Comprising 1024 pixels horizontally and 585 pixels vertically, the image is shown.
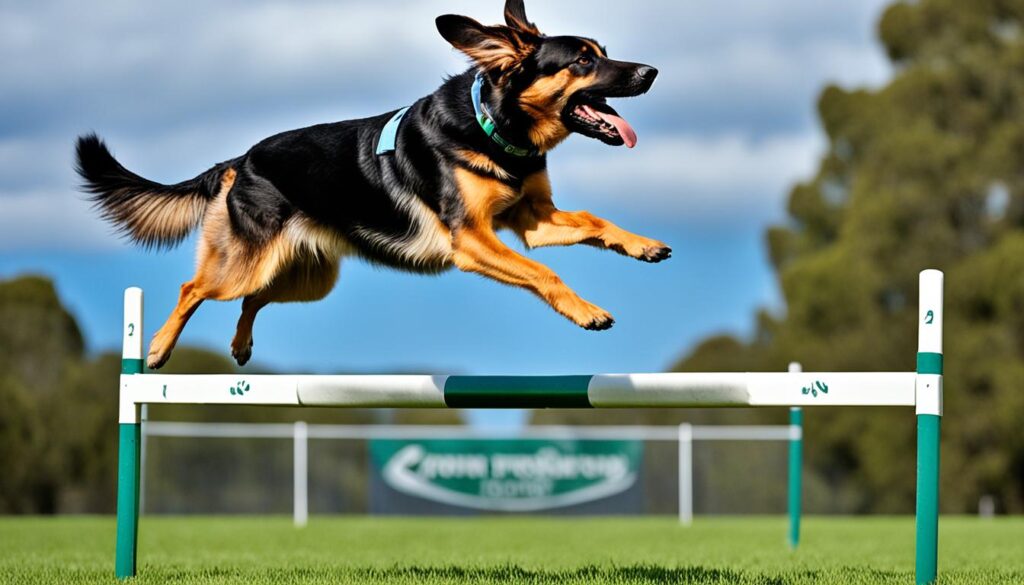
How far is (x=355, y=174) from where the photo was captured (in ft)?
19.8

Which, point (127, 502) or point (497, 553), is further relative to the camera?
point (497, 553)

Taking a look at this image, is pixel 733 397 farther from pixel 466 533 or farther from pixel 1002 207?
pixel 1002 207

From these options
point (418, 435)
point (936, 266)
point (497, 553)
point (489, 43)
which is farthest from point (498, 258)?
point (936, 266)

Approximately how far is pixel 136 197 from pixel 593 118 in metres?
2.88

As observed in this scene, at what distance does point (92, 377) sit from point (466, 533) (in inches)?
583

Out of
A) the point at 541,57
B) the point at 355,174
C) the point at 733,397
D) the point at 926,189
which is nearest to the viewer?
the point at 733,397

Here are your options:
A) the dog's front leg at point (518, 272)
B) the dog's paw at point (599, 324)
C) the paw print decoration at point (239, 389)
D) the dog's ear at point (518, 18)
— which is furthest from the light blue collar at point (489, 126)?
the paw print decoration at point (239, 389)

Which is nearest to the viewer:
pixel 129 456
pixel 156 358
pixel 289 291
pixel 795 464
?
pixel 129 456

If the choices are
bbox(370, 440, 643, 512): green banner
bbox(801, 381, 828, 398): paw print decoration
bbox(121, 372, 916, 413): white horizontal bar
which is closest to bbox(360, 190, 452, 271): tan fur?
bbox(121, 372, 916, 413): white horizontal bar

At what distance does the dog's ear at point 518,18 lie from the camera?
557 cm

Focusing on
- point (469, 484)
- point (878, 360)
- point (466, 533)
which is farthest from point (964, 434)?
point (466, 533)

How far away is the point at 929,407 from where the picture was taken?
4.84 meters

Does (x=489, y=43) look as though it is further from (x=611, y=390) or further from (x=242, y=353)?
(x=242, y=353)

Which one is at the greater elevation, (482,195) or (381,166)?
(381,166)
